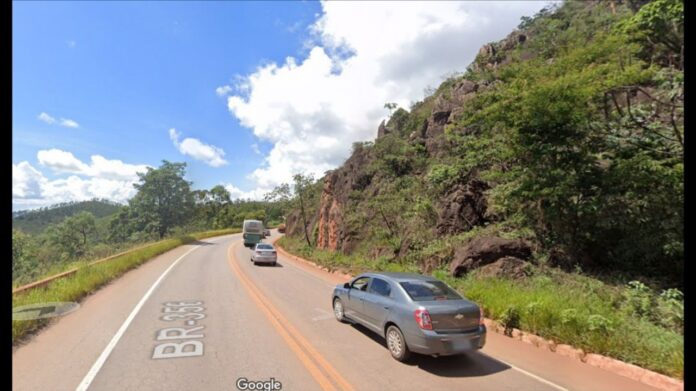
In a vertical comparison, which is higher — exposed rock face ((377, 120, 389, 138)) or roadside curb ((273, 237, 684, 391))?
exposed rock face ((377, 120, 389, 138))

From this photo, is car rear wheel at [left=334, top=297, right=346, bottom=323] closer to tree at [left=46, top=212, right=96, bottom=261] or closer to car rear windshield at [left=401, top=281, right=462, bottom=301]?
car rear windshield at [left=401, top=281, right=462, bottom=301]

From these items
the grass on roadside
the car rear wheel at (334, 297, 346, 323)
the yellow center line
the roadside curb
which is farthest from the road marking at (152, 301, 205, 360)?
the roadside curb

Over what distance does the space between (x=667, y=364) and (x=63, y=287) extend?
15.5 m

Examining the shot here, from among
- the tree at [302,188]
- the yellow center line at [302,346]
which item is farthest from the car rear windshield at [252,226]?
the yellow center line at [302,346]

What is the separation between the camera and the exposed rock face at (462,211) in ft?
54.5

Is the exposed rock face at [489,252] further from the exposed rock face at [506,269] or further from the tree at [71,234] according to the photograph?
the tree at [71,234]

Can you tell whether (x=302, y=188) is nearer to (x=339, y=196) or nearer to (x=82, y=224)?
(x=339, y=196)

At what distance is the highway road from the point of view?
214 inches

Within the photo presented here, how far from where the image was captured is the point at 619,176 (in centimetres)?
1135

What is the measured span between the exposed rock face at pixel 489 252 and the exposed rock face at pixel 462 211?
12.1 ft

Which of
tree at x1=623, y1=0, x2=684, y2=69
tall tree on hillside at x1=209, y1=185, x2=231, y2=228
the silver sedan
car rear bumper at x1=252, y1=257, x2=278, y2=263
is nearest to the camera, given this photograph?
the silver sedan

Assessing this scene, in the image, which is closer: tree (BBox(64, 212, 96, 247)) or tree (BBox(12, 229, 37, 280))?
tree (BBox(12, 229, 37, 280))

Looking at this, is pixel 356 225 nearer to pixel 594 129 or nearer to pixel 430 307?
pixel 594 129

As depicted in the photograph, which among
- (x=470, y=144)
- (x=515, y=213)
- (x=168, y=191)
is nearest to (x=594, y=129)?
(x=515, y=213)
